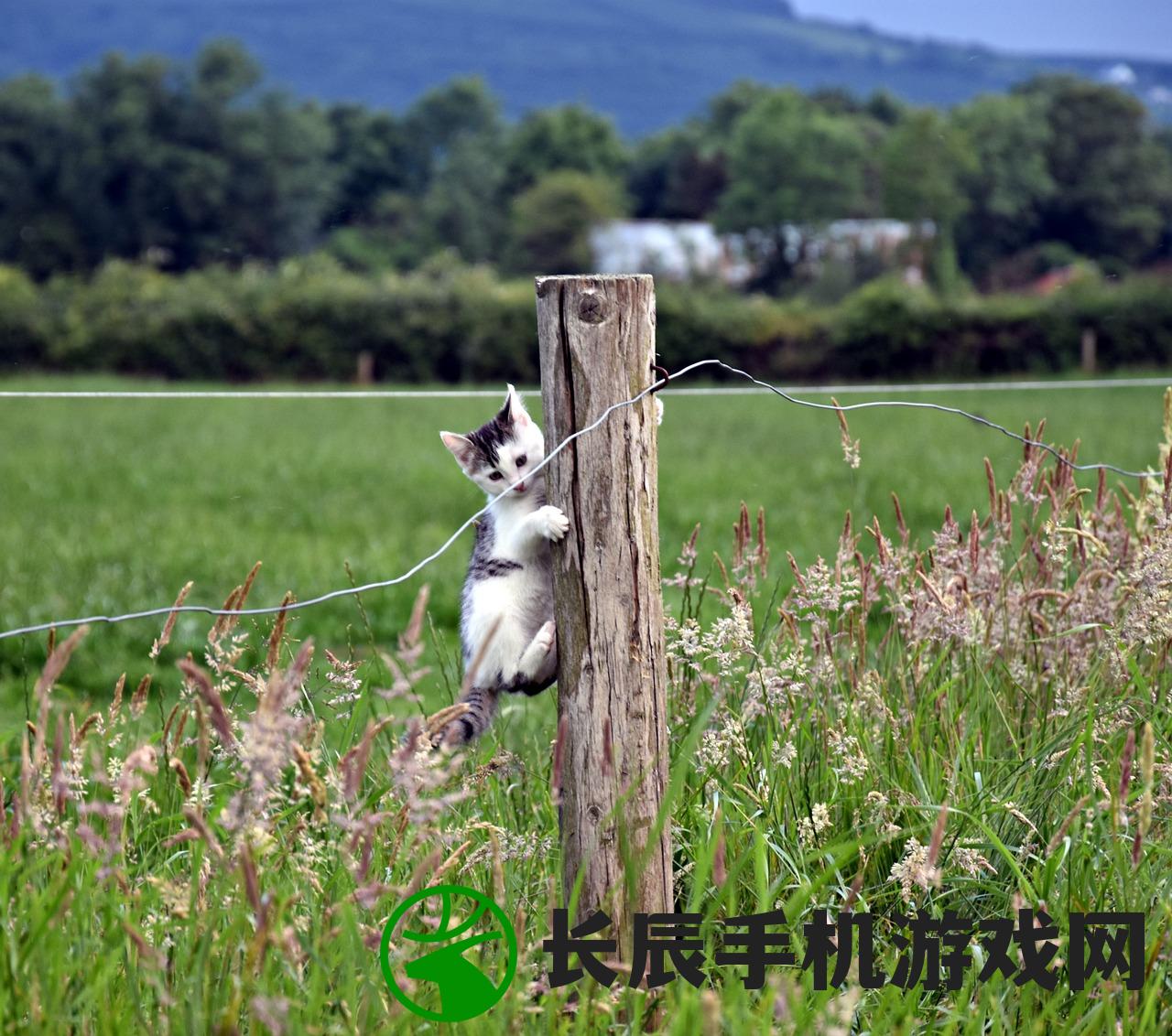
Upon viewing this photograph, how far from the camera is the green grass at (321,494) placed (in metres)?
8.76

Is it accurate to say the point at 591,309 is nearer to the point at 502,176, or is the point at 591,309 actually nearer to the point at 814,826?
the point at 814,826

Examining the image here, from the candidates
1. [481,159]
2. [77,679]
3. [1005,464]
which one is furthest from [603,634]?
[481,159]

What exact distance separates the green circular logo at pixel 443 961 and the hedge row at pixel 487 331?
1478 inches

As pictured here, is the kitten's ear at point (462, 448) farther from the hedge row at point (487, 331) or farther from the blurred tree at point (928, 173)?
the blurred tree at point (928, 173)

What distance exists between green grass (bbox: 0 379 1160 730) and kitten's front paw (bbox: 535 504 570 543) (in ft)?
4.50

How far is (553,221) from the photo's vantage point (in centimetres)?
8450

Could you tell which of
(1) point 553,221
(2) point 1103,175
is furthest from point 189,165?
(2) point 1103,175

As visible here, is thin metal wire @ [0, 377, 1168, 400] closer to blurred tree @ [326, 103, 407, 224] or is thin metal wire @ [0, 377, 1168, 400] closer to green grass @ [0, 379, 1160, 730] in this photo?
green grass @ [0, 379, 1160, 730]

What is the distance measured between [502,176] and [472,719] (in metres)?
95.5

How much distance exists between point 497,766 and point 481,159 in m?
94.9

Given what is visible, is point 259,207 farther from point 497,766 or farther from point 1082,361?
point 497,766

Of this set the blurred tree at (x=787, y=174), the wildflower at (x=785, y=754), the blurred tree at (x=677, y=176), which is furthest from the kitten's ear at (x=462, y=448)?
the blurred tree at (x=677, y=176)

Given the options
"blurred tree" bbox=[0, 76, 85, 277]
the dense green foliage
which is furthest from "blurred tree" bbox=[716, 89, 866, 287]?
"blurred tree" bbox=[0, 76, 85, 277]

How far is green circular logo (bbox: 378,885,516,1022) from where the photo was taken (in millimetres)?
2219
